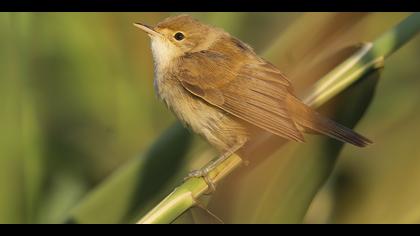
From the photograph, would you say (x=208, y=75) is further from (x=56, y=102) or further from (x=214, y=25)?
(x=56, y=102)

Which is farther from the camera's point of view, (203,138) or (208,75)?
(208,75)

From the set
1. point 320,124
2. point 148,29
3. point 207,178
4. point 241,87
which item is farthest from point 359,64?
point 148,29

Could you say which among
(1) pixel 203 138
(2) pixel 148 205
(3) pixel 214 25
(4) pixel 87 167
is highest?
(3) pixel 214 25

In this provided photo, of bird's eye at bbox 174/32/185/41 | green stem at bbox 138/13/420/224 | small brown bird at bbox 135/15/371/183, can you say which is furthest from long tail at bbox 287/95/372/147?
bird's eye at bbox 174/32/185/41

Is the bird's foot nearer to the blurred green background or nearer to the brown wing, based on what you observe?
the blurred green background

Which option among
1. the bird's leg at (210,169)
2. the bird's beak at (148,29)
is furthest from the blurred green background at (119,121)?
the bird's beak at (148,29)

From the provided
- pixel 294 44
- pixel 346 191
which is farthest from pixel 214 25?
pixel 346 191
